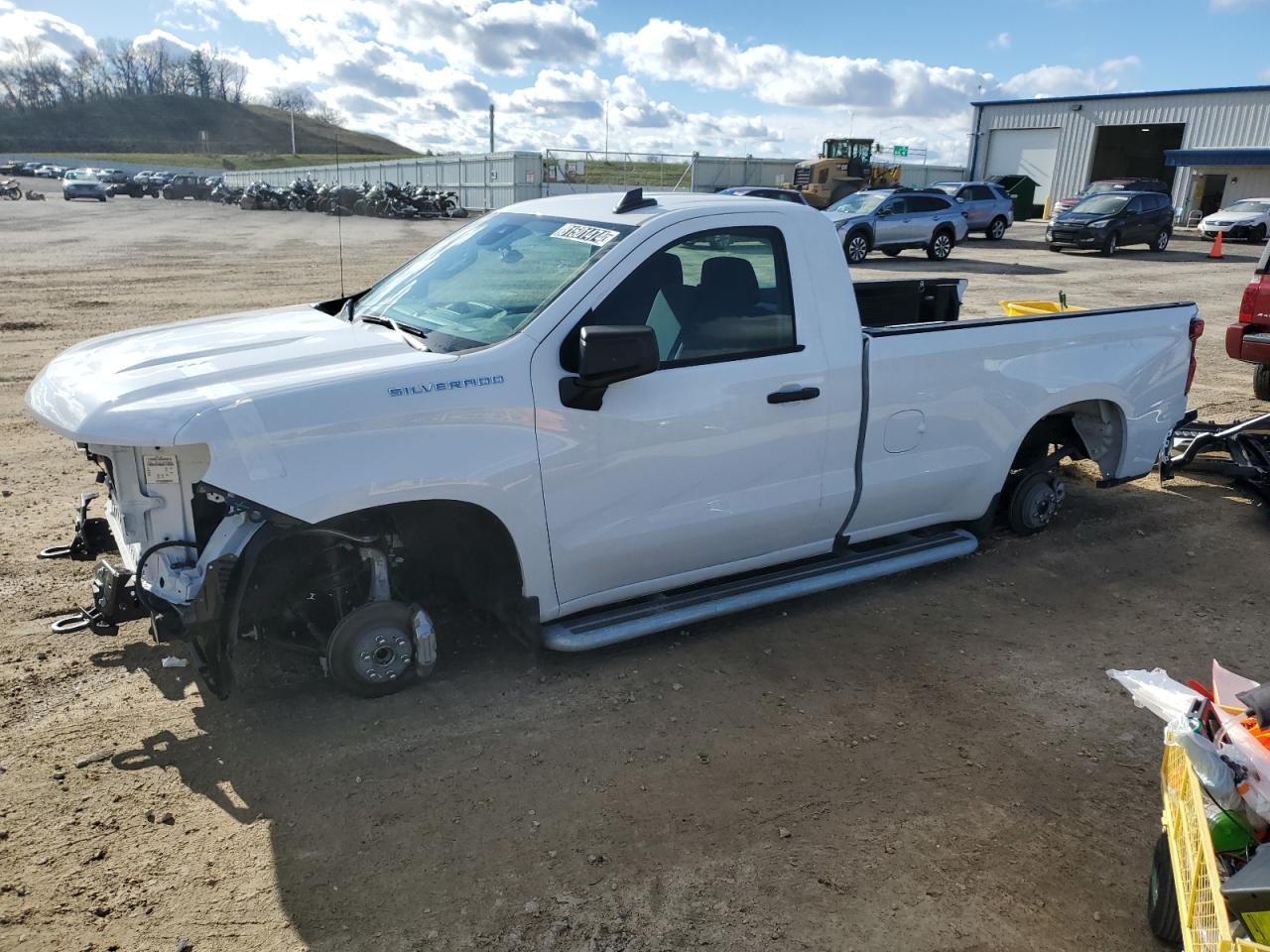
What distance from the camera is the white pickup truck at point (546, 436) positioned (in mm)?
3346

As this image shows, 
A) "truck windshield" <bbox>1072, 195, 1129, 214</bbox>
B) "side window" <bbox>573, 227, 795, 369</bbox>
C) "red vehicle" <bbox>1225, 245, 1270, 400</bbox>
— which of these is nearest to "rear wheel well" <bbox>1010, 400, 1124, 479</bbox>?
"side window" <bbox>573, 227, 795, 369</bbox>

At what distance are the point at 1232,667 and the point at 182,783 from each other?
14.8 ft

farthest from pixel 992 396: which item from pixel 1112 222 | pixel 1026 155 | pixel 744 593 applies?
pixel 1026 155

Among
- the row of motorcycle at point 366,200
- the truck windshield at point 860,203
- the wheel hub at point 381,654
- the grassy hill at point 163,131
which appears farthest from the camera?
the grassy hill at point 163,131

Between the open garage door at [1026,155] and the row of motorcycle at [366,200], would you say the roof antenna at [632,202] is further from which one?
the open garage door at [1026,155]

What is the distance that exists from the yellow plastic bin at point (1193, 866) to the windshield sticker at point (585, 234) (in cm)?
275

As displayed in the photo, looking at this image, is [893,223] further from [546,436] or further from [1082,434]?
[546,436]

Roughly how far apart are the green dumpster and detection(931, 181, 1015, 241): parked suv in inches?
686

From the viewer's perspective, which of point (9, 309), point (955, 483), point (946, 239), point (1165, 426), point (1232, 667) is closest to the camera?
point (1232, 667)

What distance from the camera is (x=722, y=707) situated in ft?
13.0

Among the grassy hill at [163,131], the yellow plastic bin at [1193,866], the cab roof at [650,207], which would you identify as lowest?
the yellow plastic bin at [1193,866]

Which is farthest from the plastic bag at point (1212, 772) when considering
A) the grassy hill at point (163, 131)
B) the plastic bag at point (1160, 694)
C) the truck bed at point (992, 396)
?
the grassy hill at point (163, 131)

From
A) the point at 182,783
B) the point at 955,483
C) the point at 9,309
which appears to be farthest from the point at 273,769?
the point at 9,309

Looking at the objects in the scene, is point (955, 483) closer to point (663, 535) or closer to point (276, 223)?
point (663, 535)
